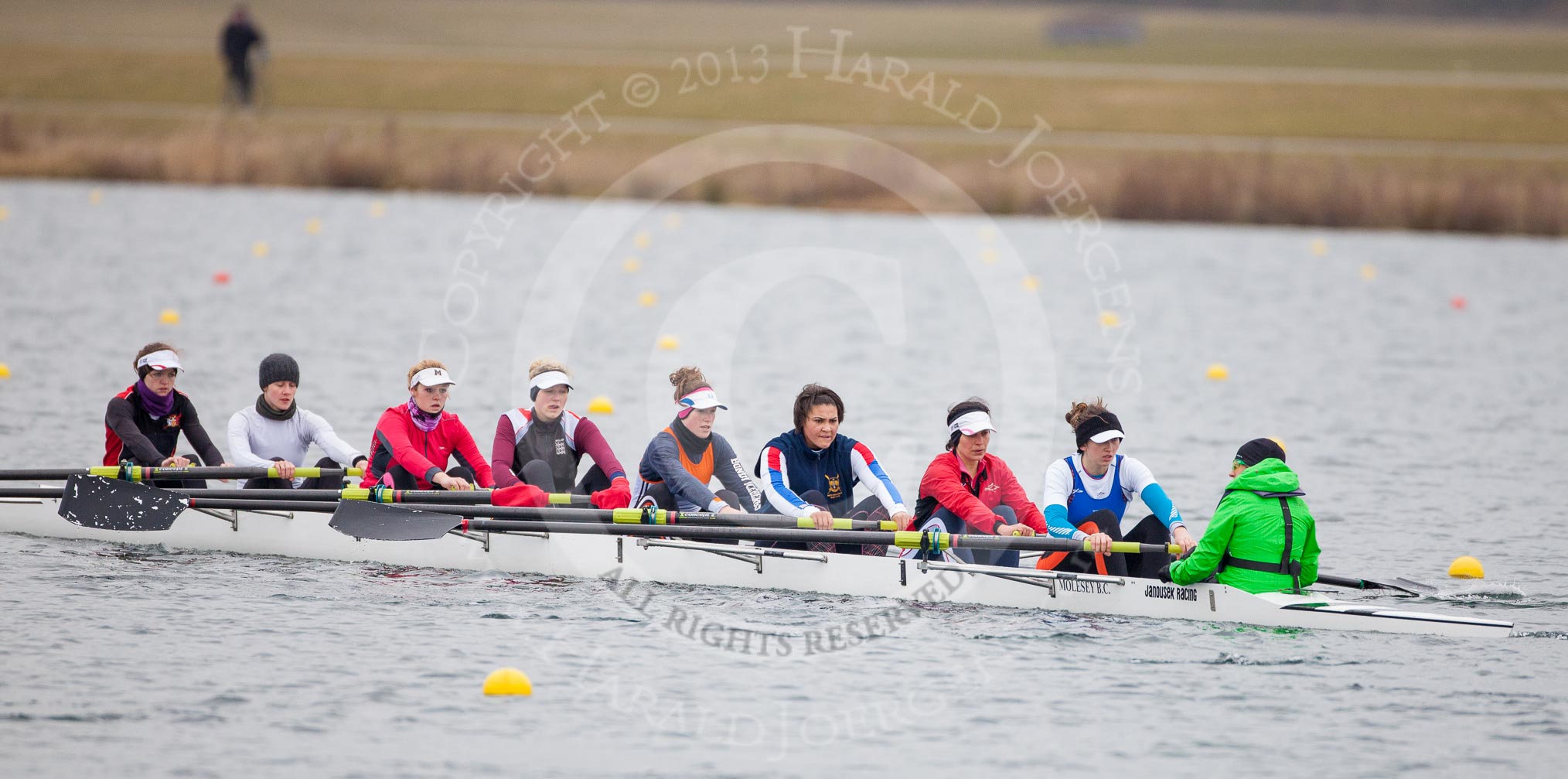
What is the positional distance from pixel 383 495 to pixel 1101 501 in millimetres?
4644

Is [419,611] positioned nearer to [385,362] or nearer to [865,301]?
[385,362]

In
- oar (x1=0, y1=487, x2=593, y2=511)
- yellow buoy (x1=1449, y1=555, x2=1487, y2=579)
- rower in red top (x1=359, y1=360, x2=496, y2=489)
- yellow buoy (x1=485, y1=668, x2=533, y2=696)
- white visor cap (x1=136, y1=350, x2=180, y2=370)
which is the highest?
white visor cap (x1=136, y1=350, x2=180, y2=370)

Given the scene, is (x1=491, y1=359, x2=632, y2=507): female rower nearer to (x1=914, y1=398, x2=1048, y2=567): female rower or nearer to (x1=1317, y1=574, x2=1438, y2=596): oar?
(x1=914, y1=398, x2=1048, y2=567): female rower

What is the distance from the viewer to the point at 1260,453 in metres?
10.4

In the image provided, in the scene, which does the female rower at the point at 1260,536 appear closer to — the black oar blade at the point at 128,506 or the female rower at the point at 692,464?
the female rower at the point at 692,464

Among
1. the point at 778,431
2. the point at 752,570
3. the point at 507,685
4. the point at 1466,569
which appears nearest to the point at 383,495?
the point at 752,570

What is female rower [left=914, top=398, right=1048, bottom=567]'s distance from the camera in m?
10.9

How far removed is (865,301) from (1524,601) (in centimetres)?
1764

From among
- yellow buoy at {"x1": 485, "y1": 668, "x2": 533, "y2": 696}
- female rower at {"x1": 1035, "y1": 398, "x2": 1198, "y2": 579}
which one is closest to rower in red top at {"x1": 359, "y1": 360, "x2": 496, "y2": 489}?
yellow buoy at {"x1": 485, "y1": 668, "x2": 533, "y2": 696}

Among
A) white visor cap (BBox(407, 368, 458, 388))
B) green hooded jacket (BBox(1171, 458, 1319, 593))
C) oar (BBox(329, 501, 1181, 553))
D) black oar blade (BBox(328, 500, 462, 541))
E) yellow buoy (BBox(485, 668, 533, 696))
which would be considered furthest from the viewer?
white visor cap (BBox(407, 368, 458, 388))

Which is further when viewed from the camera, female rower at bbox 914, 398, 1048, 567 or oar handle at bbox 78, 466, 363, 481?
oar handle at bbox 78, 466, 363, 481

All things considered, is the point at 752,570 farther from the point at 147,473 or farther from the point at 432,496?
the point at 147,473

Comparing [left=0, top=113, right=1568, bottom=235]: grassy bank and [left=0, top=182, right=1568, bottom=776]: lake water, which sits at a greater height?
[left=0, top=113, right=1568, bottom=235]: grassy bank

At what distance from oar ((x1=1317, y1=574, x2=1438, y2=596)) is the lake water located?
1.64 ft
